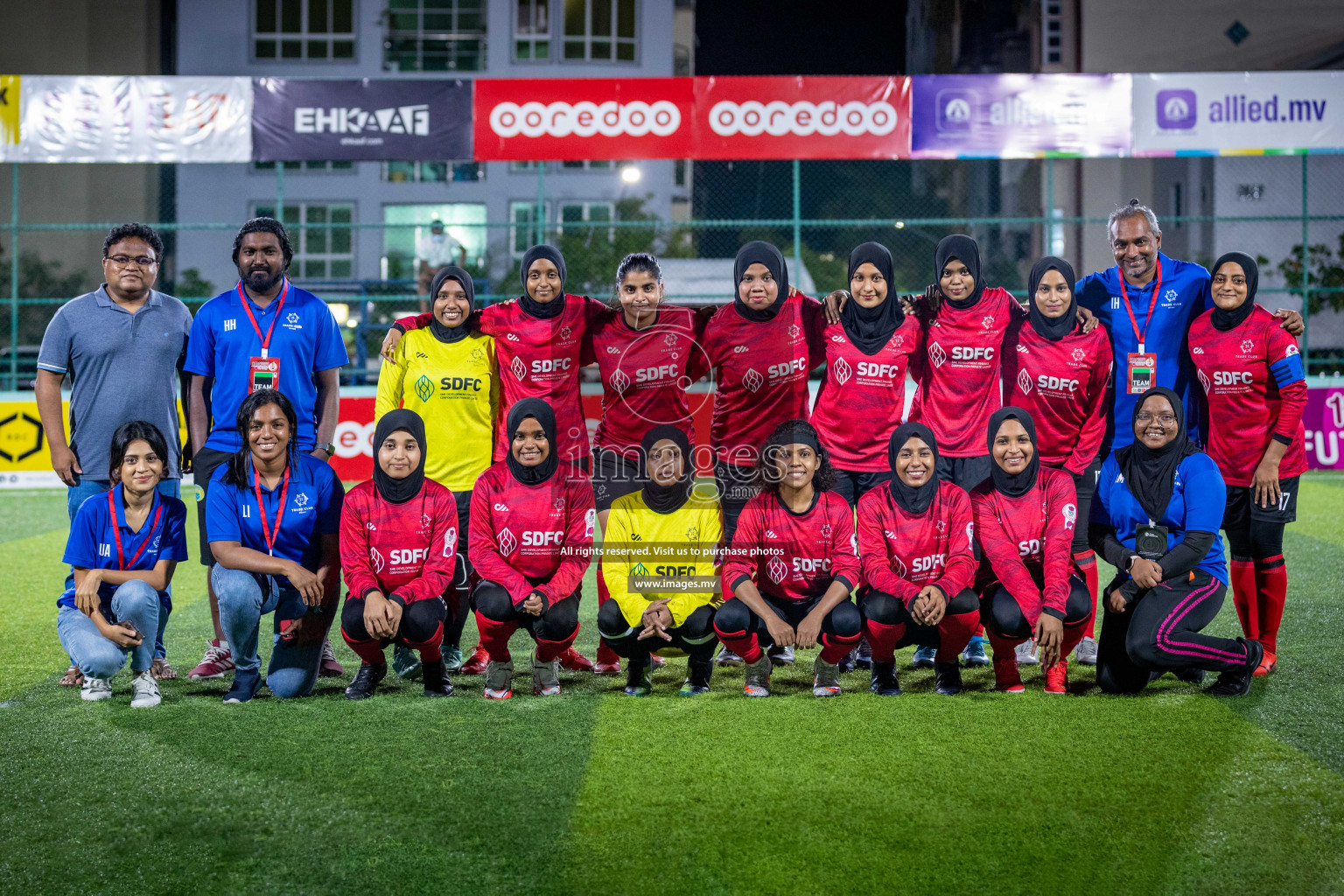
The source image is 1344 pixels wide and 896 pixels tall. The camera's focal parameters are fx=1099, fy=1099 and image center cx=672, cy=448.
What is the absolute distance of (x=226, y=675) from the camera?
15.1ft

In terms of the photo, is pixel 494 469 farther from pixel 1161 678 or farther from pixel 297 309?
pixel 1161 678

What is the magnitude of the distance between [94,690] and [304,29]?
2466cm

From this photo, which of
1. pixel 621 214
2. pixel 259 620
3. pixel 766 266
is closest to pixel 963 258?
pixel 766 266

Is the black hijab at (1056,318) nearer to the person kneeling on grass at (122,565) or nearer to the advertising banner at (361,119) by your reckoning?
the person kneeling on grass at (122,565)

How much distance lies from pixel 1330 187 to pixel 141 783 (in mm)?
19625

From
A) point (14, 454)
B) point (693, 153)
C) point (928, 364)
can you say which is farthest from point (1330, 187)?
point (14, 454)

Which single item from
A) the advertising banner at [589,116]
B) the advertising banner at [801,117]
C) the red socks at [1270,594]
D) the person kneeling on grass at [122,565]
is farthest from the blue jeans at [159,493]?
the advertising banner at [801,117]

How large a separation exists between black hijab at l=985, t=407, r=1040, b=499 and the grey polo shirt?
3.33 meters

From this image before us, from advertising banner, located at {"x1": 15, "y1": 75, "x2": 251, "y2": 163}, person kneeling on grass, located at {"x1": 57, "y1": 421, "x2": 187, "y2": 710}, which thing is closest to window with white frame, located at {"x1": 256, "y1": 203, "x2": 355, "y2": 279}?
advertising banner, located at {"x1": 15, "y1": 75, "x2": 251, "y2": 163}

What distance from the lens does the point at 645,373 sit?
4.72 metres

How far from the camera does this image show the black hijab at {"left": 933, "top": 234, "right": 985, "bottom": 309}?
4.69 meters

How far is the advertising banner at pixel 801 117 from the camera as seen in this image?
11867 mm

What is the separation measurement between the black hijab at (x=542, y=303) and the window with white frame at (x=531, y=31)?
21934 mm

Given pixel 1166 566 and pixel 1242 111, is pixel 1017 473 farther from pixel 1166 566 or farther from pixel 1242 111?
pixel 1242 111
